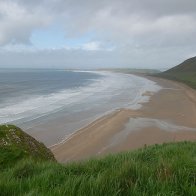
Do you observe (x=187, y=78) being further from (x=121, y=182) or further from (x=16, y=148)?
(x=121, y=182)

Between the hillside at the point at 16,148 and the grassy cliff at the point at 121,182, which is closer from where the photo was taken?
the grassy cliff at the point at 121,182

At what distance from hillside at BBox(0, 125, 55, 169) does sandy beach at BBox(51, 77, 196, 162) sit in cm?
981

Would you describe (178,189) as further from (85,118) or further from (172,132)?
(85,118)

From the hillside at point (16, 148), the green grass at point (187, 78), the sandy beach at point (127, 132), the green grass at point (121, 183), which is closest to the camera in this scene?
the green grass at point (121, 183)

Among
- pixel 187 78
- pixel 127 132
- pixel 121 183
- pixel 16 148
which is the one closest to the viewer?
pixel 121 183

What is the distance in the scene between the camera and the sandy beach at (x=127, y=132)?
20.1 meters

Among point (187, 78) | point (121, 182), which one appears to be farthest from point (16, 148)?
point (187, 78)

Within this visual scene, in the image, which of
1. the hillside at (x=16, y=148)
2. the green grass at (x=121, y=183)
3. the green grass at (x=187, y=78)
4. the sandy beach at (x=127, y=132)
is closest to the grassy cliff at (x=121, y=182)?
the green grass at (x=121, y=183)

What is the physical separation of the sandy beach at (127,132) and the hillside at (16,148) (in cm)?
981

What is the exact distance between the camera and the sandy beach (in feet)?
65.8

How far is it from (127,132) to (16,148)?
18535mm

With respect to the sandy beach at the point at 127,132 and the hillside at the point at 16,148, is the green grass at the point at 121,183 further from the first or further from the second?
the sandy beach at the point at 127,132

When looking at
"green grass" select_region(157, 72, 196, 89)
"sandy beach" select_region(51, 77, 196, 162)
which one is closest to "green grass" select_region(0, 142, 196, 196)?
"sandy beach" select_region(51, 77, 196, 162)

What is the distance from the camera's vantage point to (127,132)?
82.2 ft
